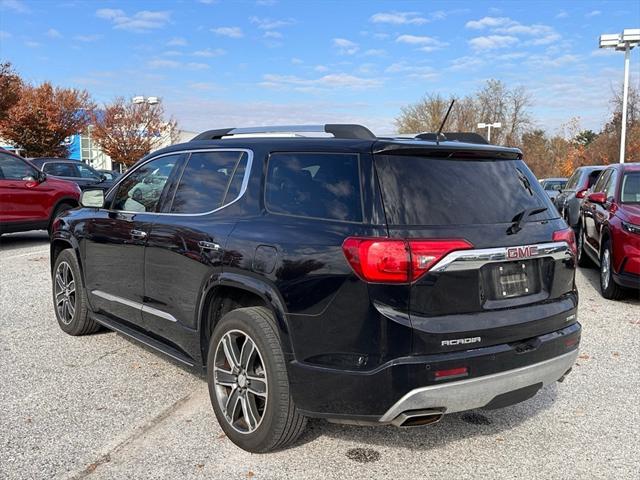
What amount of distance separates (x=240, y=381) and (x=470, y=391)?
1.32 meters

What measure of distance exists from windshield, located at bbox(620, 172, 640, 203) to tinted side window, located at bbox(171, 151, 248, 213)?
596cm

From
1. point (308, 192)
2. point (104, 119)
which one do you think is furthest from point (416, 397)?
point (104, 119)

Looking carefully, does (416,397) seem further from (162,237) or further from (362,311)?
(162,237)

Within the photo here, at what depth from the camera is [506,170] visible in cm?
352

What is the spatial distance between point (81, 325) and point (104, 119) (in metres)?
43.4

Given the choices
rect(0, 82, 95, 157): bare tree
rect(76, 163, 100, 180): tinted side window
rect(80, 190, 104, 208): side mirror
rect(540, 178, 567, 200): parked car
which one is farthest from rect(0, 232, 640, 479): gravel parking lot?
rect(0, 82, 95, 157): bare tree

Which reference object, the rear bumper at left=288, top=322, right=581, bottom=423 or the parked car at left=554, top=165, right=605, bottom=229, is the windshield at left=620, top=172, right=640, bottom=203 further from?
the rear bumper at left=288, top=322, right=581, bottom=423

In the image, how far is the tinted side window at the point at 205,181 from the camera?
12.6ft

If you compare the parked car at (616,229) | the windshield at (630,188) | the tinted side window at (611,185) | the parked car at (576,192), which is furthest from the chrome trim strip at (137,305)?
the parked car at (576,192)

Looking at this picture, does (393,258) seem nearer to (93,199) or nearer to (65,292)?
(93,199)

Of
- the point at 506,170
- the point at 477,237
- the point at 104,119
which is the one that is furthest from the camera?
the point at 104,119

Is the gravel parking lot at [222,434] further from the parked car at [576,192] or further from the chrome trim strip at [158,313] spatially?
the parked car at [576,192]

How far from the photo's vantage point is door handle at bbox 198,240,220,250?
11.7 ft

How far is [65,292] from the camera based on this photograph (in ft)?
18.6
